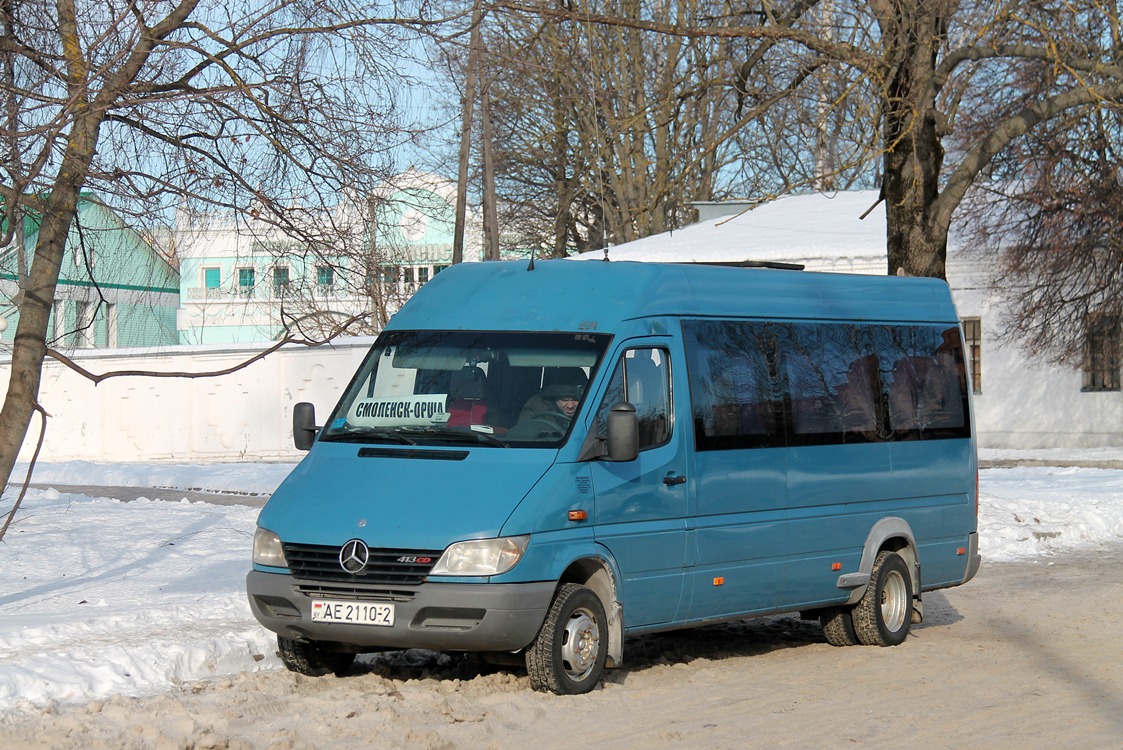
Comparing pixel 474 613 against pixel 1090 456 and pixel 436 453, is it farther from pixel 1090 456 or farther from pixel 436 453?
pixel 1090 456

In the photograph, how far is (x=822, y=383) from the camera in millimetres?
10602

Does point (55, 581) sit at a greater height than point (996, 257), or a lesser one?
lesser

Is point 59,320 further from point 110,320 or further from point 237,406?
point 237,406

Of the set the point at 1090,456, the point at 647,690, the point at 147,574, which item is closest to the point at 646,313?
the point at 647,690

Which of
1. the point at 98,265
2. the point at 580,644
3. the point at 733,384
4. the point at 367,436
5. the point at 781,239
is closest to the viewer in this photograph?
the point at 580,644

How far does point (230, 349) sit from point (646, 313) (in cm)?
2543

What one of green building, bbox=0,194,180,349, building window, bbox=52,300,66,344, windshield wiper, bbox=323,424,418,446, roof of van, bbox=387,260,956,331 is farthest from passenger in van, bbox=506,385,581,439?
building window, bbox=52,300,66,344

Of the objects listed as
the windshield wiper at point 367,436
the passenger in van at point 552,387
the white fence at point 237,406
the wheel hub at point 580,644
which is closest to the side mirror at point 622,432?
the passenger in van at point 552,387

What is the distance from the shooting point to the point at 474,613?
7941 mm

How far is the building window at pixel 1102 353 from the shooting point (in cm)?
3189

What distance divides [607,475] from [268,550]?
1.86 meters

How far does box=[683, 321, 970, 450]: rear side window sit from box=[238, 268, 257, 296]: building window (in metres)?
4.47

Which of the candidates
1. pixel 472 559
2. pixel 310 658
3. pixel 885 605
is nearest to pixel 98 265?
pixel 310 658

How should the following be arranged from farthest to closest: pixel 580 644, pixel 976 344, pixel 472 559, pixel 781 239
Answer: pixel 781 239
pixel 976 344
pixel 580 644
pixel 472 559
